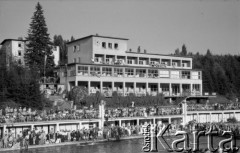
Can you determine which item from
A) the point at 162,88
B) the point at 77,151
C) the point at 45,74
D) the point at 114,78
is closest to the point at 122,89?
the point at 114,78

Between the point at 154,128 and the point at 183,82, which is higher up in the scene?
the point at 183,82

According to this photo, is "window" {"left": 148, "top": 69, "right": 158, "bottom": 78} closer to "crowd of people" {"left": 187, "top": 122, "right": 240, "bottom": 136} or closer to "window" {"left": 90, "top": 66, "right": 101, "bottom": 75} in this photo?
"window" {"left": 90, "top": 66, "right": 101, "bottom": 75}

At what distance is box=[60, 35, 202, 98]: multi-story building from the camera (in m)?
60.5

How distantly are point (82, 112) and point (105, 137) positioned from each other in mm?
5483

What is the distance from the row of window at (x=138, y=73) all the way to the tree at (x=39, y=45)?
11.2 meters

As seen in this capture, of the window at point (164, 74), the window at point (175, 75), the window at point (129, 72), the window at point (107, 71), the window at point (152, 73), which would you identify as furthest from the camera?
the window at point (175, 75)

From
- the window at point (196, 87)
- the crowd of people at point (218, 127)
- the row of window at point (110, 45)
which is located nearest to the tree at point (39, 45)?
the row of window at point (110, 45)

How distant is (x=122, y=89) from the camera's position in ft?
210

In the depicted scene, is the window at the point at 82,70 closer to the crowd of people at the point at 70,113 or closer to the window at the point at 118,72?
the window at the point at 118,72

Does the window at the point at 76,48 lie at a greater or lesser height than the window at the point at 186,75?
greater

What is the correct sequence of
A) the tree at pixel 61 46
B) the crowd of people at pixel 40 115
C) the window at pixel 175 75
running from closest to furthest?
the crowd of people at pixel 40 115
the window at pixel 175 75
the tree at pixel 61 46

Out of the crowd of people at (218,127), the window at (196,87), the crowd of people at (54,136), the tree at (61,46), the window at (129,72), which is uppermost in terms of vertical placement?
the tree at (61,46)

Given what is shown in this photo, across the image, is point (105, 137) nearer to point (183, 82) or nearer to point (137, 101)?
point (137, 101)

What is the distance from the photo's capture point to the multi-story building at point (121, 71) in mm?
60500
